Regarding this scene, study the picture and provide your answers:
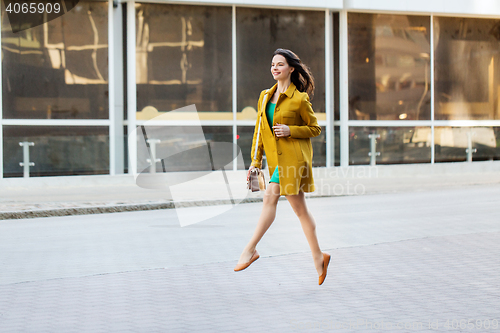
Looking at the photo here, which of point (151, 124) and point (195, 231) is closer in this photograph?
point (195, 231)

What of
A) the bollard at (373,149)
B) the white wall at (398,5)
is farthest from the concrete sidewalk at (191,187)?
the white wall at (398,5)

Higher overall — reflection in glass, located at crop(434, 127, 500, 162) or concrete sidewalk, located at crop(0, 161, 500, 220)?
reflection in glass, located at crop(434, 127, 500, 162)

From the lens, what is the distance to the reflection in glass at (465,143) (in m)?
20.6

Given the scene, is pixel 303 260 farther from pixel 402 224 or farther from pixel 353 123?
pixel 353 123

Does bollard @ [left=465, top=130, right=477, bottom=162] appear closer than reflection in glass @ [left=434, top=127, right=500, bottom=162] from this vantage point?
No

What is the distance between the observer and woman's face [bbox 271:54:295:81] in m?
5.43

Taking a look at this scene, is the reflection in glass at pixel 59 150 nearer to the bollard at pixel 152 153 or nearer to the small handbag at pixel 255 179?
the bollard at pixel 152 153

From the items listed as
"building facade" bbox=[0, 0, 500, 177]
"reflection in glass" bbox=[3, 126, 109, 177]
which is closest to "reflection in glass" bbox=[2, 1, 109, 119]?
"building facade" bbox=[0, 0, 500, 177]

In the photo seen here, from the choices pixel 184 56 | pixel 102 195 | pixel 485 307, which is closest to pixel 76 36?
pixel 184 56

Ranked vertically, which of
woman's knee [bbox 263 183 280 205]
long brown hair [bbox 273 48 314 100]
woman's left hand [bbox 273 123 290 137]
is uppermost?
long brown hair [bbox 273 48 314 100]

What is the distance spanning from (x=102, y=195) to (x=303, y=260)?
8318 millimetres

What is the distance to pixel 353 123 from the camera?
19.8 meters

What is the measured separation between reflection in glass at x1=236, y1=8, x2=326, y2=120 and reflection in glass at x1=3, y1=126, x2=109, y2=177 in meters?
4.12

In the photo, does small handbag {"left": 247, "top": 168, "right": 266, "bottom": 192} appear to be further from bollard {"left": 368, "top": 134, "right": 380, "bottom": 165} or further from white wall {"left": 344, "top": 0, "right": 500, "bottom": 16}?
white wall {"left": 344, "top": 0, "right": 500, "bottom": 16}
